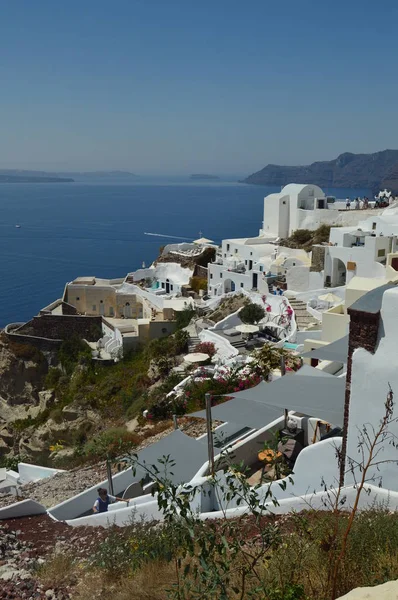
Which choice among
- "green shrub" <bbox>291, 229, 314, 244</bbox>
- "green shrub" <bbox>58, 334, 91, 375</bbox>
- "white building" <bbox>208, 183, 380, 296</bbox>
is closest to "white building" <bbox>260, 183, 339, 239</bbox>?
"white building" <bbox>208, 183, 380, 296</bbox>

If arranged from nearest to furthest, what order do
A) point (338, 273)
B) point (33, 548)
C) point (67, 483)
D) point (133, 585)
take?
1. point (133, 585)
2. point (33, 548)
3. point (67, 483)
4. point (338, 273)

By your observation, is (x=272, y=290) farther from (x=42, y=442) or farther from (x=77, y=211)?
(x=77, y=211)

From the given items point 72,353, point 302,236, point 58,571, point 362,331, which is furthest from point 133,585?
point 302,236

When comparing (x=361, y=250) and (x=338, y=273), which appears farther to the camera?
(x=338, y=273)

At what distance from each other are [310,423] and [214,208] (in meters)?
148

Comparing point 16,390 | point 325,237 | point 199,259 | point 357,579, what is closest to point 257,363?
point 357,579

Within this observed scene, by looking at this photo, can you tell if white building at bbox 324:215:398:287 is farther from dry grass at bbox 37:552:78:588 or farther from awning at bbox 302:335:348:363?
dry grass at bbox 37:552:78:588

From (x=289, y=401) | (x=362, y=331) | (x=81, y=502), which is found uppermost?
(x=362, y=331)

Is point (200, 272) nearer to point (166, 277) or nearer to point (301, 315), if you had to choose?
point (166, 277)

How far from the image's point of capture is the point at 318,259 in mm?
30797

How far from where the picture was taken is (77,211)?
488 feet

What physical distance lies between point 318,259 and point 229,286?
6.37 metres

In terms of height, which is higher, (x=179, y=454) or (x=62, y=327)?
(x=179, y=454)

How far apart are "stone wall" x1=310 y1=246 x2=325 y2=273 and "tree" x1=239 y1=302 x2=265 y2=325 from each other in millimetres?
5833
